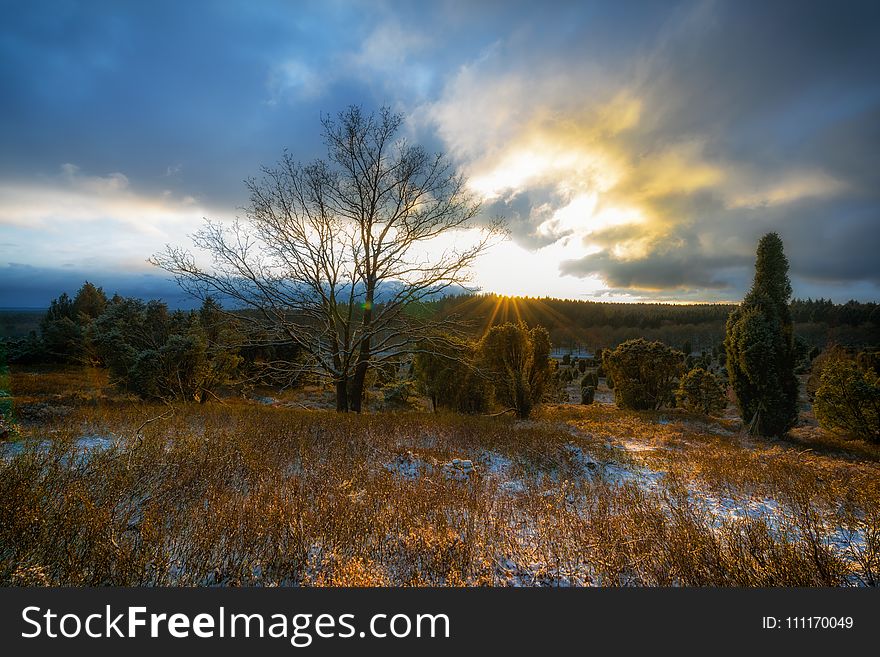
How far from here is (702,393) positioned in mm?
23531

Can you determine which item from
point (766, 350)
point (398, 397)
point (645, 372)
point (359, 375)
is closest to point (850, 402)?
point (766, 350)

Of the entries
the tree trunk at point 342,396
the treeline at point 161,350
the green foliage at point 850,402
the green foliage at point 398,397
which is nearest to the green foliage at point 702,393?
the green foliage at point 850,402

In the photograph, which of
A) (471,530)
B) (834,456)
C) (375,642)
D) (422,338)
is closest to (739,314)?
(834,456)

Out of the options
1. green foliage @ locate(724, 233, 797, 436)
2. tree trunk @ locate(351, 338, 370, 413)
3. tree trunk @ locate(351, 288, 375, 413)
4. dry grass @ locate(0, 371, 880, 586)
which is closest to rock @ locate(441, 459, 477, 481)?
dry grass @ locate(0, 371, 880, 586)

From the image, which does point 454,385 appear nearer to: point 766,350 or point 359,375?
point 359,375

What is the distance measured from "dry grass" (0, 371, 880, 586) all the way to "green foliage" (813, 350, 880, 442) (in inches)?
376

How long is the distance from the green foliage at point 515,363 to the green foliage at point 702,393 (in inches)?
612

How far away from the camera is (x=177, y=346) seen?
1608cm

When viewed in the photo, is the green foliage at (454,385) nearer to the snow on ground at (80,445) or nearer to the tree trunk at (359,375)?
the tree trunk at (359,375)

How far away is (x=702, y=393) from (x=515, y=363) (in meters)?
17.8

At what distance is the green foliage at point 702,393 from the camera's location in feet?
76.2

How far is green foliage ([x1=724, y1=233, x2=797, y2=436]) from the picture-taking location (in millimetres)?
13695

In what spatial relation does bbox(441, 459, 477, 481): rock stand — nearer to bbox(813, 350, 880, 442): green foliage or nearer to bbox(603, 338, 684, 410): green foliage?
bbox(813, 350, 880, 442): green foliage

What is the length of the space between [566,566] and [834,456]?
1361 centimetres
